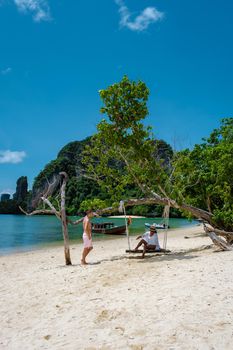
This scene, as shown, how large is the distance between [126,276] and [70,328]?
11.5 feet

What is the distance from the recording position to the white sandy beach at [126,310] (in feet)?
16.3

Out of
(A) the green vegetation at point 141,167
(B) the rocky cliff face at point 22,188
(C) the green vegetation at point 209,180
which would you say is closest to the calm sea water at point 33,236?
(A) the green vegetation at point 141,167

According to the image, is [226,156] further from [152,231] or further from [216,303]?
[216,303]

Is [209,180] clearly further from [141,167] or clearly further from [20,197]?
[20,197]

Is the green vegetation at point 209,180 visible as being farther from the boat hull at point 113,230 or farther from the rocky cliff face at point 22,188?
the rocky cliff face at point 22,188

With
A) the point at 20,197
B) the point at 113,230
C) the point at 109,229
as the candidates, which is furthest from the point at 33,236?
the point at 20,197

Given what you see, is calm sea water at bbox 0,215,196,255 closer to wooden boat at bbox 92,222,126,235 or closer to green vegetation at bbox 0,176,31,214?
wooden boat at bbox 92,222,126,235

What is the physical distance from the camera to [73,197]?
370 ft

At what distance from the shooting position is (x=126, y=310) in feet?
20.2

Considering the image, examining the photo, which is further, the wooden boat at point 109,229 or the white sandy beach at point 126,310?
the wooden boat at point 109,229

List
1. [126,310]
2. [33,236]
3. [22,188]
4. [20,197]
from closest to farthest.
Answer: [126,310] < [33,236] < [20,197] < [22,188]

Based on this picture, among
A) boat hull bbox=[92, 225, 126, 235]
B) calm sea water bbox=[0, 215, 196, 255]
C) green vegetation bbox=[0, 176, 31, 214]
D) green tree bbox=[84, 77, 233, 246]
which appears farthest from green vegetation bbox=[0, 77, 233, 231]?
green vegetation bbox=[0, 176, 31, 214]

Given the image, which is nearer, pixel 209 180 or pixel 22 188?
pixel 209 180

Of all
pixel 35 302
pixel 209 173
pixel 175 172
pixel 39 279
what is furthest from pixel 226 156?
pixel 35 302
